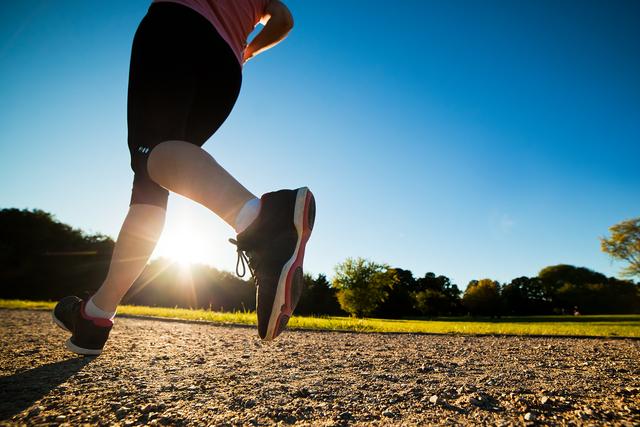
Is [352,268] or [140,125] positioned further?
[352,268]

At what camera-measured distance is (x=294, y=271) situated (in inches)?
57.1

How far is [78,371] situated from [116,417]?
2.78 feet

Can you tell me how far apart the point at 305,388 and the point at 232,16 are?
6.37 feet

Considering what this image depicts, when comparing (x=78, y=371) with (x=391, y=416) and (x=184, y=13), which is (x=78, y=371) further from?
(x=184, y=13)

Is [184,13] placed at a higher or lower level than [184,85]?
higher

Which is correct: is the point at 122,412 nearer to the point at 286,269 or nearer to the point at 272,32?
the point at 286,269

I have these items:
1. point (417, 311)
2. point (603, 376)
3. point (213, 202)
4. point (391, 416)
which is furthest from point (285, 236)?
point (417, 311)

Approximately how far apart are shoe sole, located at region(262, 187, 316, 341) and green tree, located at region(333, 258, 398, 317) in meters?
32.5

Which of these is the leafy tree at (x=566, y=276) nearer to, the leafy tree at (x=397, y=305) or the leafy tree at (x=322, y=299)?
the leafy tree at (x=397, y=305)

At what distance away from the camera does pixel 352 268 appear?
34281mm

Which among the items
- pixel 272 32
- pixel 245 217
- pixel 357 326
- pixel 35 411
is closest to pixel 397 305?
pixel 357 326

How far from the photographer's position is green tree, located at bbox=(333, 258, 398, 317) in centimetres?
3288

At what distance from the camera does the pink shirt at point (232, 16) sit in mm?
1629

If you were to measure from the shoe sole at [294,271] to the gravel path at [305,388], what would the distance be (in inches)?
11.8
